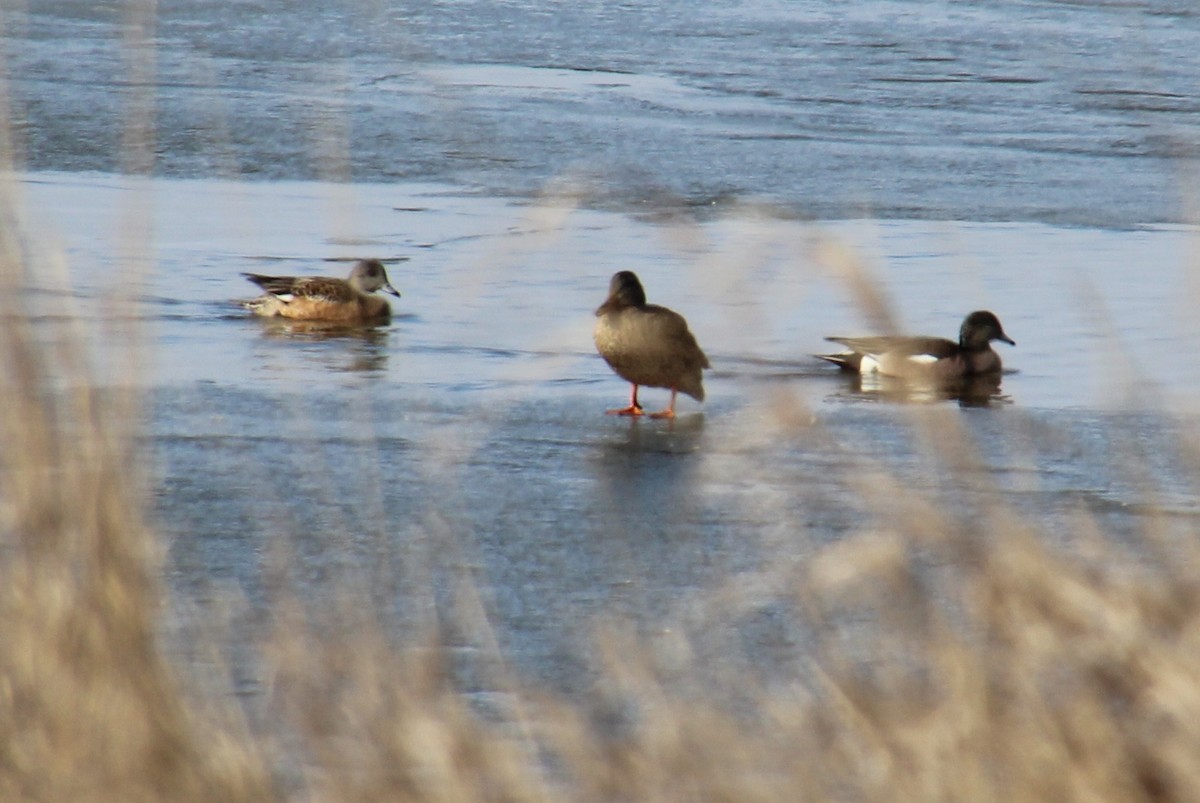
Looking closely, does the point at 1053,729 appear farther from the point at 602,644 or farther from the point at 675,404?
the point at 675,404

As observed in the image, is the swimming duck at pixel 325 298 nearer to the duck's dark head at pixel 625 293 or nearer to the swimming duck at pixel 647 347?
the duck's dark head at pixel 625 293

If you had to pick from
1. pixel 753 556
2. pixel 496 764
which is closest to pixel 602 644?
pixel 496 764

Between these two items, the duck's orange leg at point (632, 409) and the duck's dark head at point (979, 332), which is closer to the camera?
the duck's orange leg at point (632, 409)

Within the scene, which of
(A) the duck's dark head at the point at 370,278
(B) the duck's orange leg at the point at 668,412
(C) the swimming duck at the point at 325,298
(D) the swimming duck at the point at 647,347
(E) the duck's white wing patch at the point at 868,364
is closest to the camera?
(D) the swimming duck at the point at 647,347

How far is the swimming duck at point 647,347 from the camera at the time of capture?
756 cm

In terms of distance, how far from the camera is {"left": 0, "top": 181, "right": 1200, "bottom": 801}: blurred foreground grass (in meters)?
2.38

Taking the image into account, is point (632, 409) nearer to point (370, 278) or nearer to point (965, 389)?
point (965, 389)

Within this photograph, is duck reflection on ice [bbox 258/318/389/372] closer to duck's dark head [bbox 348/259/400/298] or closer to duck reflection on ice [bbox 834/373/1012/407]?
duck's dark head [bbox 348/259/400/298]

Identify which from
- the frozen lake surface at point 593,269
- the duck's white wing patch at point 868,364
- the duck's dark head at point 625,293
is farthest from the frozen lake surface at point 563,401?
the duck's dark head at point 625,293

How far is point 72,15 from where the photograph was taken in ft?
60.4

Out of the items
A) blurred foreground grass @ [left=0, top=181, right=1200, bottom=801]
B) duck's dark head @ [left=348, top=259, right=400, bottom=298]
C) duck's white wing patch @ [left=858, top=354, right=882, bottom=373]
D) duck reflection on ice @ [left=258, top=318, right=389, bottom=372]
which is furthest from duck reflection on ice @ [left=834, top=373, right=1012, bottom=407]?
blurred foreground grass @ [left=0, top=181, right=1200, bottom=801]

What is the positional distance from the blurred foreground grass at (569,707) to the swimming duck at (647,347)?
15.3 ft

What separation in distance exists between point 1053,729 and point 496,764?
65 cm

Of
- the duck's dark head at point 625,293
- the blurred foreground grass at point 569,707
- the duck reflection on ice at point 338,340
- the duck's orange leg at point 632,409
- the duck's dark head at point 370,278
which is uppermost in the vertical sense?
the blurred foreground grass at point 569,707
